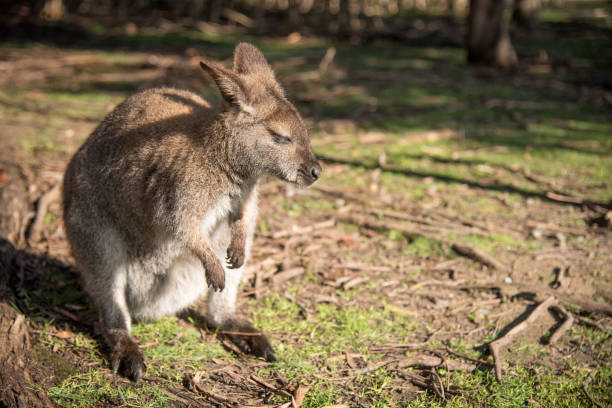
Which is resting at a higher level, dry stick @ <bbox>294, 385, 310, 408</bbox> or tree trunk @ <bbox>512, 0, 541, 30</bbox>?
tree trunk @ <bbox>512, 0, 541, 30</bbox>

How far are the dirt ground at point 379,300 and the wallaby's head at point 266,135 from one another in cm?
101

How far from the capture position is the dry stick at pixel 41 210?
13.1ft

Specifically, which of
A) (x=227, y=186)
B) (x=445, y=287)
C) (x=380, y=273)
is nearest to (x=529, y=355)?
(x=445, y=287)

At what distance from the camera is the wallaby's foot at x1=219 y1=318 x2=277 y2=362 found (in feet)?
9.91

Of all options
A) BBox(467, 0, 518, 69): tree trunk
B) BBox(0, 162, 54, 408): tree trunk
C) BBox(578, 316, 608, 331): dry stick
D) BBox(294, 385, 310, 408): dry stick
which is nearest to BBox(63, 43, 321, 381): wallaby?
BBox(294, 385, 310, 408): dry stick

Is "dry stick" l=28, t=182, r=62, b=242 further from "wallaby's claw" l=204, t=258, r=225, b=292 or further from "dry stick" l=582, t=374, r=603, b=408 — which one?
"dry stick" l=582, t=374, r=603, b=408

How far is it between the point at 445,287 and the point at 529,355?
2.50 ft

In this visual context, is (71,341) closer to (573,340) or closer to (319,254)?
(319,254)

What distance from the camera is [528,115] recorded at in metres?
7.49

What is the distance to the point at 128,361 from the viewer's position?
2.77 meters

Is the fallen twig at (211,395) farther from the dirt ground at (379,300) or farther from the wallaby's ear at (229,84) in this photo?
the wallaby's ear at (229,84)

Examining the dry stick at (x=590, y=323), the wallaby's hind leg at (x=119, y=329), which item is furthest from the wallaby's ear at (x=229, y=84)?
the dry stick at (x=590, y=323)

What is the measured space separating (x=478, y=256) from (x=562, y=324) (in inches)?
31.1

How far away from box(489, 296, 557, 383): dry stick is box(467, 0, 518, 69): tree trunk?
299 inches
